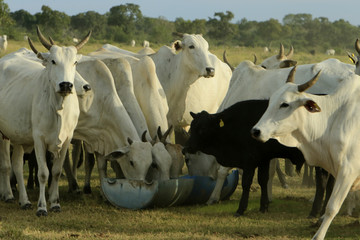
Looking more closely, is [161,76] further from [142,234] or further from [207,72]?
[142,234]

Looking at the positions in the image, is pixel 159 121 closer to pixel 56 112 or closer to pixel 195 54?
pixel 195 54

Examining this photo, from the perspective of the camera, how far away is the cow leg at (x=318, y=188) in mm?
7906

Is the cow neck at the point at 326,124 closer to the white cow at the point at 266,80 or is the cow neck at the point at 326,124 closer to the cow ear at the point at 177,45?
the white cow at the point at 266,80

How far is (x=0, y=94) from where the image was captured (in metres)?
8.94

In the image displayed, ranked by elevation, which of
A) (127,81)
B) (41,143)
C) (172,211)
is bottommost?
(172,211)

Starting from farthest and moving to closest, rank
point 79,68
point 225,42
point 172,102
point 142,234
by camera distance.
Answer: point 225,42
point 172,102
point 79,68
point 142,234

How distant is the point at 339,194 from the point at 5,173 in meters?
4.60

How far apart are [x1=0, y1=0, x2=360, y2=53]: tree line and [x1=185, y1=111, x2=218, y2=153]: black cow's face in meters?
30.9

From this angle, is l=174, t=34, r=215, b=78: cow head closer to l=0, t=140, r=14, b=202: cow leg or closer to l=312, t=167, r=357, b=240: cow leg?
l=0, t=140, r=14, b=202: cow leg

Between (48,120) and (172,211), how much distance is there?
1820 millimetres

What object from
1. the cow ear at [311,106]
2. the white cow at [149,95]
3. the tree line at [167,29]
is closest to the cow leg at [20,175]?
the white cow at [149,95]

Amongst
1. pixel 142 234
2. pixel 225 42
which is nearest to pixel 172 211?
pixel 142 234

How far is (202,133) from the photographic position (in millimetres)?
8328

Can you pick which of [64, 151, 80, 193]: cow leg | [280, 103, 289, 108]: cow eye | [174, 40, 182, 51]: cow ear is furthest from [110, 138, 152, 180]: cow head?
[174, 40, 182, 51]: cow ear
